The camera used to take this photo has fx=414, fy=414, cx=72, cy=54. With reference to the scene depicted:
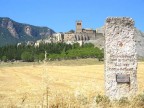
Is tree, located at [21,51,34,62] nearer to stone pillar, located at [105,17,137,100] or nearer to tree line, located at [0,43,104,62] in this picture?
tree line, located at [0,43,104,62]

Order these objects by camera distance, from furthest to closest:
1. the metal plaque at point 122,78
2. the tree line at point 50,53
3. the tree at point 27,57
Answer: the tree at point 27,57
the tree line at point 50,53
the metal plaque at point 122,78

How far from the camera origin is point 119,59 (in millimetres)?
12570

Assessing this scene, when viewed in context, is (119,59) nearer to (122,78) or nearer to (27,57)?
(122,78)

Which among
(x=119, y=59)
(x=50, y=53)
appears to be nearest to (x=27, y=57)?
(x=50, y=53)

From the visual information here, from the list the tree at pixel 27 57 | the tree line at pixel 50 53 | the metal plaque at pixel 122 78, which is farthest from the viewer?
the tree at pixel 27 57

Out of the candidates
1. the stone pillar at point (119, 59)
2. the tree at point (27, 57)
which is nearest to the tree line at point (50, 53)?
the tree at point (27, 57)

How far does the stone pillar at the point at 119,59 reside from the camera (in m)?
12.5

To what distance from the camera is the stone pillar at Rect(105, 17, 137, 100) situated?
1255 centimetres

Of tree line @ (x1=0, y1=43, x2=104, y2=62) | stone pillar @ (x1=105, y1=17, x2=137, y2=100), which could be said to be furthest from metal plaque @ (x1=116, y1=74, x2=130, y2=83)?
tree line @ (x1=0, y1=43, x2=104, y2=62)

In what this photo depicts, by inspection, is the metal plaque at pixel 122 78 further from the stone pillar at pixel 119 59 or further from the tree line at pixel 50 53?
the tree line at pixel 50 53

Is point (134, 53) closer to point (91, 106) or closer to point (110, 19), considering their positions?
point (110, 19)

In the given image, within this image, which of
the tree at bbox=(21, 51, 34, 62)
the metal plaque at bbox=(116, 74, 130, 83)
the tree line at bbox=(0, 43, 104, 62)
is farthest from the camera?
the tree at bbox=(21, 51, 34, 62)

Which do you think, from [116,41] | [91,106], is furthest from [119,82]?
[91,106]

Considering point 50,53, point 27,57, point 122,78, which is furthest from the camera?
point 50,53
